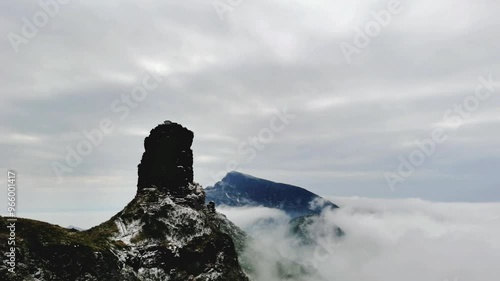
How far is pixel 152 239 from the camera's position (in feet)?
437

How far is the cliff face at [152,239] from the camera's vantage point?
99.7 meters

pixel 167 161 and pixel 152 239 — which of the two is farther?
pixel 167 161

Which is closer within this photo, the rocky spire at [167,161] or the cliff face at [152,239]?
the cliff face at [152,239]

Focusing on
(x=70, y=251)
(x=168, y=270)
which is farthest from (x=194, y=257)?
(x=70, y=251)

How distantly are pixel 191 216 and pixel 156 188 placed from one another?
744 inches

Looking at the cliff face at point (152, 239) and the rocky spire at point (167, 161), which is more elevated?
the rocky spire at point (167, 161)

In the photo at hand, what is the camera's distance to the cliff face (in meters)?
99.7

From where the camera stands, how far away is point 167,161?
158 meters

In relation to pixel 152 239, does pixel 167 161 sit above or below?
above

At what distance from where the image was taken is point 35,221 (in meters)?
106

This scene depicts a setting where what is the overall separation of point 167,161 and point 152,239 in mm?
34929

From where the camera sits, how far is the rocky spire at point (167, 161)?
156375 mm

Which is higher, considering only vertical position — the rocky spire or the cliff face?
the rocky spire

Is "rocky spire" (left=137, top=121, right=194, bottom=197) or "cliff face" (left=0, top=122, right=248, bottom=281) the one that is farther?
"rocky spire" (left=137, top=121, right=194, bottom=197)
